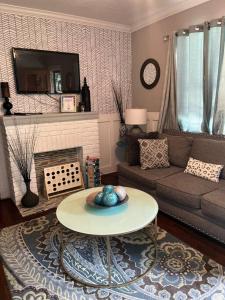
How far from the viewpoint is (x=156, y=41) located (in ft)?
11.6

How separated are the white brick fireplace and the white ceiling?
1391 millimetres

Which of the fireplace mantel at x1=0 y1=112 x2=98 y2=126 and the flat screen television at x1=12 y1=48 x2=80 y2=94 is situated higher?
the flat screen television at x1=12 y1=48 x2=80 y2=94

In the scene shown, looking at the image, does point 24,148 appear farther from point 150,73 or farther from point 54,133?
point 150,73

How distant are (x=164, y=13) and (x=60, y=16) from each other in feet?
4.85

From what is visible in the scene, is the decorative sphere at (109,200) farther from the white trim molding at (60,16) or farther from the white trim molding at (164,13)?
the white trim molding at (60,16)

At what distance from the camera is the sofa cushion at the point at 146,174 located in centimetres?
267

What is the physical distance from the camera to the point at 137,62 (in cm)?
399

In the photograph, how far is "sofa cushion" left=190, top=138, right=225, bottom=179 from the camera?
248 centimetres

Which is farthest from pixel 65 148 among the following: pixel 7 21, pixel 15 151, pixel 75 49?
pixel 7 21

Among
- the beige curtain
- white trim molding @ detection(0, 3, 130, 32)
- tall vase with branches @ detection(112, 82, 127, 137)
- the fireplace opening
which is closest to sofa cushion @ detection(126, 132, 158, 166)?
the beige curtain

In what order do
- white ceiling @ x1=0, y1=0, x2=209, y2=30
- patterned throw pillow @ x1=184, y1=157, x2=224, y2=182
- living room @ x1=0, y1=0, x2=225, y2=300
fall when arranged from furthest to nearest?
white ceiling @ x1=0, y1=0, x2=209, y2=30 → patterned throw pillow @ x1=184, y1=157, x2=224, y2=182 → living room @ x1=0, y1=0, x2=225, y2=300

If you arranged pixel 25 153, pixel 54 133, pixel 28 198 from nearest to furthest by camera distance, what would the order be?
1. pixel 28 198
2. pixel 25 153
3. pixel 54 133

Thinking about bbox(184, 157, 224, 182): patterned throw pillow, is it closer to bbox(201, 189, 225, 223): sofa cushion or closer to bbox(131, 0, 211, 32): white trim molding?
bbox(201, 189, 225, 223): sofa cushion

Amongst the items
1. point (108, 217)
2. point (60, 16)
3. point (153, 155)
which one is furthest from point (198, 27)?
point (108, 217)
